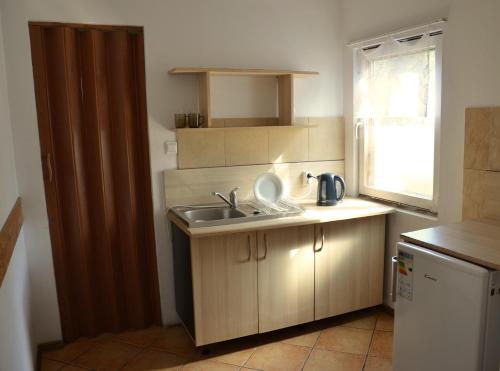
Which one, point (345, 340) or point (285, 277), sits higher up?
point (285, 277)

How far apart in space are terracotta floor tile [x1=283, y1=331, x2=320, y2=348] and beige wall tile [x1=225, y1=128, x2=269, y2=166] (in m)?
1.23

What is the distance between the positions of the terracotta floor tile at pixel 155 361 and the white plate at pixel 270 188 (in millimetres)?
1186

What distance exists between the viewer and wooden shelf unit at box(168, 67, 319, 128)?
291 cm

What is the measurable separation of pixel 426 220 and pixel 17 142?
256 cm

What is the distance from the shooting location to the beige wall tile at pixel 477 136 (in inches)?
96.6

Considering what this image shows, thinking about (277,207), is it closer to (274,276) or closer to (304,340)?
(274,276)

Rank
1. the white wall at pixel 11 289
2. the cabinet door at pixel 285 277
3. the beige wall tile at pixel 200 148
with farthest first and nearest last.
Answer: the beige wall tile at pixel 200 148, the cabinet door at pixel 285 277, the white wall at pixel 11 289

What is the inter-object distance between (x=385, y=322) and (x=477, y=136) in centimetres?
145

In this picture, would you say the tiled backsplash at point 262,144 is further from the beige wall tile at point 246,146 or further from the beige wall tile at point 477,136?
the beige wall tile at point 477,136

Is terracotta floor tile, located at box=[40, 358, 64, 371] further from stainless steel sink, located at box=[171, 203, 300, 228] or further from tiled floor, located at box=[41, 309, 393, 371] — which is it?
stainless steel sink, located at box=[171, 203, 300, 228]

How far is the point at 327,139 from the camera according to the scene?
3.55m

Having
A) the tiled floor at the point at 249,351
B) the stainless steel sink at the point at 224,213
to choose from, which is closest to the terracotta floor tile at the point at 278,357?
the tiled floor at the point at 249,351

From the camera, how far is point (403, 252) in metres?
2.22

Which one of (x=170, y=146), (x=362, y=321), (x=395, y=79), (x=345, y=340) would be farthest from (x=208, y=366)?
(x=395, y=79)
